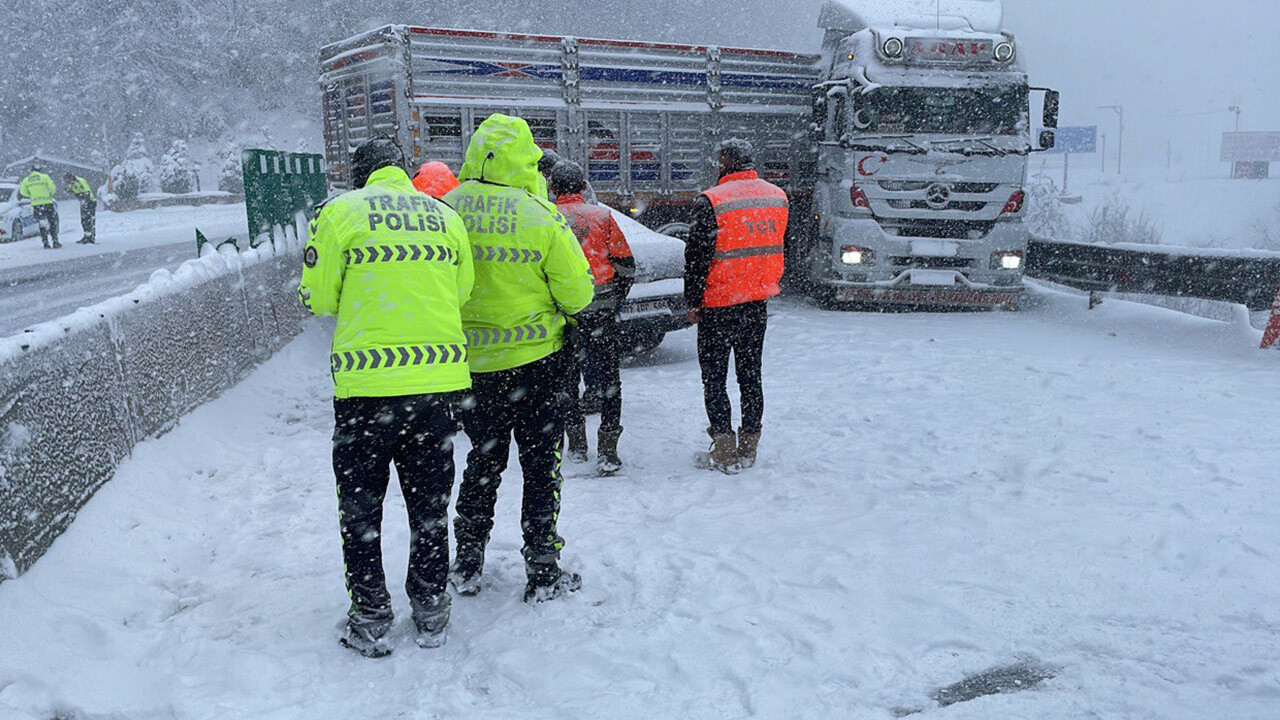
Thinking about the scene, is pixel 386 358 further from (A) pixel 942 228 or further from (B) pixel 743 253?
(A) pixel 942 228

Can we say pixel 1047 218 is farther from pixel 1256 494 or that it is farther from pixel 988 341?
pixel 1256 494

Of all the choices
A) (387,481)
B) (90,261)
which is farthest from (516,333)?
(90,261)

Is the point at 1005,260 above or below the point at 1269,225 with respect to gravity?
above

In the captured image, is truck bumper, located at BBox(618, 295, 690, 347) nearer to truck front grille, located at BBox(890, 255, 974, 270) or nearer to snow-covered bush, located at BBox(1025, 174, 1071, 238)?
truck front grille, located at BBox(890, 255, 974, 270)

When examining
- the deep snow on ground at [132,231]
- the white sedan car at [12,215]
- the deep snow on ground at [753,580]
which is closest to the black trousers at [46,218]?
the deep snow on ground at [132,231]

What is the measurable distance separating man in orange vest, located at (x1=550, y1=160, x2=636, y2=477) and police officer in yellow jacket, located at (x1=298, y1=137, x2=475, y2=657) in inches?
60.0

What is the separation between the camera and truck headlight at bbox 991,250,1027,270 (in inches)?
446

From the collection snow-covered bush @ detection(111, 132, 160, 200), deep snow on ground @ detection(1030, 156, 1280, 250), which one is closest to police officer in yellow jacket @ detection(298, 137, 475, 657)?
snow-covered bush @ detection(111, 132, 160, 200)

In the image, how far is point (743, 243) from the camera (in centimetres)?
545

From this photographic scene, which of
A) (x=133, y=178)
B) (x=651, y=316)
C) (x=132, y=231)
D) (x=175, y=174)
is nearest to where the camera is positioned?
(x=651, y=316)

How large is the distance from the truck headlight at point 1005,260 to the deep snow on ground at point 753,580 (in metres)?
4.53

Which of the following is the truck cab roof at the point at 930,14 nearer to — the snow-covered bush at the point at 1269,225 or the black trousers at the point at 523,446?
the black trousers at the point at 523,446

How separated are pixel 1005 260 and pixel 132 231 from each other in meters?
22.3

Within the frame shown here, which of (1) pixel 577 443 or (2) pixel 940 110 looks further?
(2) pixel 940 110
